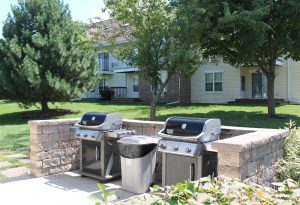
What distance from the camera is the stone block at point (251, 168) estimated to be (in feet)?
13.5

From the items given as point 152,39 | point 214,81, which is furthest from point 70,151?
point 214,81

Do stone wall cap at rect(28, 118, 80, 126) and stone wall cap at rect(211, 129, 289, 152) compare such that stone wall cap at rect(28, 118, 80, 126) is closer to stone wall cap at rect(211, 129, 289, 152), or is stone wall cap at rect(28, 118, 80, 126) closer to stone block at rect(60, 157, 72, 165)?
stone block at rect(60, 157, 72, 165)

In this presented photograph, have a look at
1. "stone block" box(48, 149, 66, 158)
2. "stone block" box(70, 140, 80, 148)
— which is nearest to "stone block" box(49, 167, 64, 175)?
"stone block" box(48, 149, 66, 158)

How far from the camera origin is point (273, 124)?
1429cm

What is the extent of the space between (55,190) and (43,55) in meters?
12.5

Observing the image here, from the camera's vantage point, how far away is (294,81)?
25.0m

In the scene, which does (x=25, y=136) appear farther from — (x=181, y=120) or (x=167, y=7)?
(x=181, y=120)

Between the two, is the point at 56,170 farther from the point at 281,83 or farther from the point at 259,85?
the point at 259,85

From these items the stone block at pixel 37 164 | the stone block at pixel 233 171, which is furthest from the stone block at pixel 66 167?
the stone block at pixel 233 171

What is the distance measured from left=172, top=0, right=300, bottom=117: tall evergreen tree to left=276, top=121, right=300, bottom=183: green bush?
8.39m

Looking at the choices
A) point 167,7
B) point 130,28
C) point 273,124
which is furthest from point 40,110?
point 273,124

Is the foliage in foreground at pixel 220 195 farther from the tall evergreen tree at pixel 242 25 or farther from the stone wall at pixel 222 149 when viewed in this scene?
the tall evergreen tree at pixel 242 25

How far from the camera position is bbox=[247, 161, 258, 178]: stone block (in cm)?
413

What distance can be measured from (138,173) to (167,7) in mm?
8325
